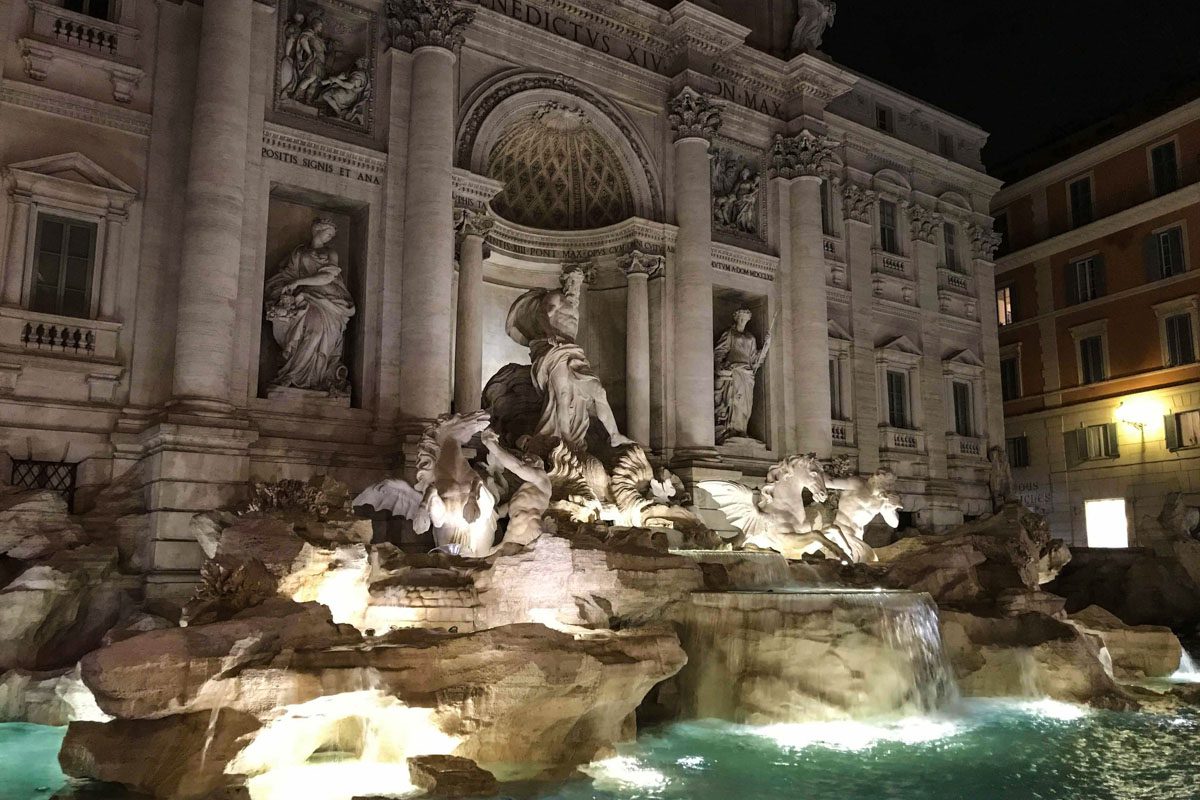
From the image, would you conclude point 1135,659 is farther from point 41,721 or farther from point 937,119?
point 937,119

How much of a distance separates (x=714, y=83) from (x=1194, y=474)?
16.6 meters

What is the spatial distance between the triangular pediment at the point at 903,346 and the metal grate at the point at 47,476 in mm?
17517

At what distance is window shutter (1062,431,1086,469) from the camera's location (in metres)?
28.5

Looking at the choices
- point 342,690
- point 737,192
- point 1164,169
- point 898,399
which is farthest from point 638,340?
point 1164,169

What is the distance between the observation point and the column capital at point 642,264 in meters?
18.9

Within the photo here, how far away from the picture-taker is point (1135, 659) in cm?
1435

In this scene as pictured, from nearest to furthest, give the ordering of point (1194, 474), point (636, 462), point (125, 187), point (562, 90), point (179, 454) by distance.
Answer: point (179, 454)
point (125, 187)
point (636, 462)
point (562, 90)
point (1194, 474)

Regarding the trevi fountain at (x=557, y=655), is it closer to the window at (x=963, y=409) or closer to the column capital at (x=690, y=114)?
the column capital at (x=690, y=114)

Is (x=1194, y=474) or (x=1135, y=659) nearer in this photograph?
(x=1135, y=659)

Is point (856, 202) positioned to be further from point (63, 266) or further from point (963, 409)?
point (63, 266)

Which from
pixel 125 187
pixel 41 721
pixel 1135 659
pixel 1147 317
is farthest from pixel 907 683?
pixel 1147 317

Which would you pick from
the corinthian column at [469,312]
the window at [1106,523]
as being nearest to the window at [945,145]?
the window at [1106,523]

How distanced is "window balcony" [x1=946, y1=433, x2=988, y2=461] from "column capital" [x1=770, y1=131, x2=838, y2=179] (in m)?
7.81

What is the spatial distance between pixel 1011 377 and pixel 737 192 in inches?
585
